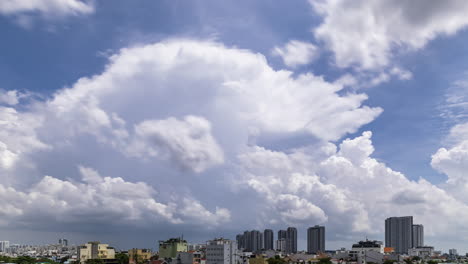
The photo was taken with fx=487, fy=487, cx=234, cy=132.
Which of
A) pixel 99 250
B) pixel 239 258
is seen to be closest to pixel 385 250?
pixel 239 258

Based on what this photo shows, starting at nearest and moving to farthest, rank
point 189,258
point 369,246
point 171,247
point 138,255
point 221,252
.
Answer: point 221,252 < point 189,258 < point 171,247 < point 138,255 < point 369,246

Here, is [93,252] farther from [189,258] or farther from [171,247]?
[189,258]

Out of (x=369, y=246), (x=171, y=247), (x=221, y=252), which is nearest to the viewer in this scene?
(x=221, y=252)

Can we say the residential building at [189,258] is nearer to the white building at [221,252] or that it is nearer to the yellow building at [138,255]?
the white building at [221,252]

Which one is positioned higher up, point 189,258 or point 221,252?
point 221,252

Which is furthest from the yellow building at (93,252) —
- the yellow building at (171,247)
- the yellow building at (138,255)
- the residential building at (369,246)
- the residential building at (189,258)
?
the residential building at (369,246)

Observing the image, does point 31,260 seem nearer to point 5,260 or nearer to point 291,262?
point 5,260

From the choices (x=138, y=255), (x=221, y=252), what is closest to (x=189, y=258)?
(x=221, y=252)
